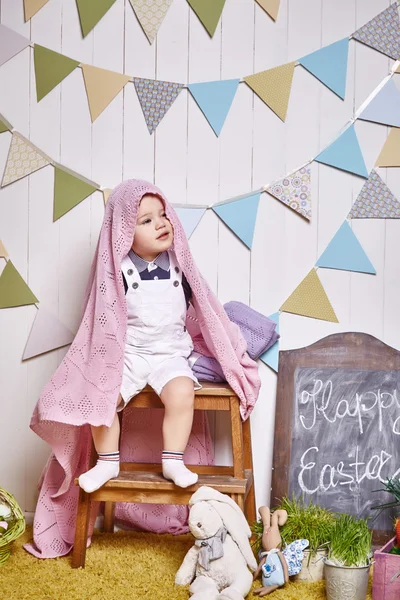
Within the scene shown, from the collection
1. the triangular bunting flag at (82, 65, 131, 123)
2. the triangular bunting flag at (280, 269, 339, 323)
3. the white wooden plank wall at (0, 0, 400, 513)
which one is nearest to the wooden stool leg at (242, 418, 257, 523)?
the white wooden plank wall at (0, 0, 400, 513)

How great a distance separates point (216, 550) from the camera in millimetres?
1704

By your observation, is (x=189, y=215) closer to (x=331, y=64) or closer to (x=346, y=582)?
(x=331, y=64)

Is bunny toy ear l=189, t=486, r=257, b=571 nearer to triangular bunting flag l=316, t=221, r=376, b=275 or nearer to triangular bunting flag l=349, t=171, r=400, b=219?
triangular bunting flag l=316, t=221, r=376, b=275

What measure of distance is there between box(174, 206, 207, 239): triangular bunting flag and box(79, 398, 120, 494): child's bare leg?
68 centimetres

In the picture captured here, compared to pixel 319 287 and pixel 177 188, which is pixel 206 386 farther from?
pixel 177 188

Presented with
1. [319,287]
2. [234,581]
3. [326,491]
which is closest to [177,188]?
[319,287]

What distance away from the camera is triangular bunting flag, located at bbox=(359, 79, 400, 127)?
7.54 feet

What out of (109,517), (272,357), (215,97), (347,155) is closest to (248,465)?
(272,357)

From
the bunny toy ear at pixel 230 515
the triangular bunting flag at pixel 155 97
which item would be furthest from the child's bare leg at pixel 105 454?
the triangular bunting flag at pixel 155 97

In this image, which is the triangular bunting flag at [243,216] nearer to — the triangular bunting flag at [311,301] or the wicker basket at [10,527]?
the triangular bunting flag at [311,301]

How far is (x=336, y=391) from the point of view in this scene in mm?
2248

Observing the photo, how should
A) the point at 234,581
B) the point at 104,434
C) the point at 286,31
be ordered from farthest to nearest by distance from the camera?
1. the point at 286,31
2. the point at 104,434
3. the point at 234,581

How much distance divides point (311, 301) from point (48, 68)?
3.67ft

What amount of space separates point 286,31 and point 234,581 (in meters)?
1.62
